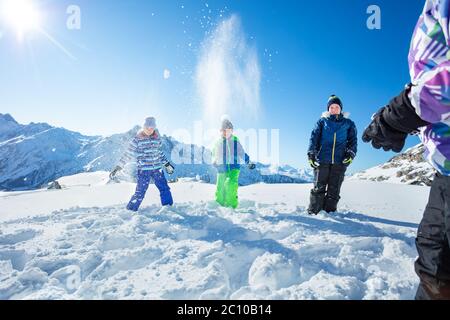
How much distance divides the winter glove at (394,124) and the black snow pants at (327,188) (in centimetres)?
372

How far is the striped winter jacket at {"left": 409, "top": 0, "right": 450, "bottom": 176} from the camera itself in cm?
150

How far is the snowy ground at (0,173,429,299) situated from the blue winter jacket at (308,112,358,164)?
1142 mm

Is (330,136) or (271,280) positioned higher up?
Result: (330,136)

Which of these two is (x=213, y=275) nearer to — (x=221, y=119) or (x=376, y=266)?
(x=376, y=266)

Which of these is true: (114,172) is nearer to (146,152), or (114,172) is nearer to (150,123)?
(146,152)

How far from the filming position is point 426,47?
165cm

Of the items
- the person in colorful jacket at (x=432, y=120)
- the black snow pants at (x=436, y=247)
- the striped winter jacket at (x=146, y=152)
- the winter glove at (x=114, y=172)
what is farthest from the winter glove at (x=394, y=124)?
the winter glove at (x=114, y=172)

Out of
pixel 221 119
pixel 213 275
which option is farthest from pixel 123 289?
pixel 221 119

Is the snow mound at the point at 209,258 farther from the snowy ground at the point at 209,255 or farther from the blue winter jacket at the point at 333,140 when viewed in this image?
the blue winter jacket at the point at 333,140

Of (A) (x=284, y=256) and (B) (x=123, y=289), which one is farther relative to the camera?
(A) (x=284, y=256)

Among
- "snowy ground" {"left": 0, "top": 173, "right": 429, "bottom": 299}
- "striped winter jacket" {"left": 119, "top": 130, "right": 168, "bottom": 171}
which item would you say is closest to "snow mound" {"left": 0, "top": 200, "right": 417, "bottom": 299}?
"snowy ground" {"left": 0, "top": 173, "right": 429, "bottom": 299}

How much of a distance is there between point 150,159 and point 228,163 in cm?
184

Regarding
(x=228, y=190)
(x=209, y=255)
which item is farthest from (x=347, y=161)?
(x=209, y=255)

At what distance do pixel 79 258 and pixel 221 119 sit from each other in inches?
191
